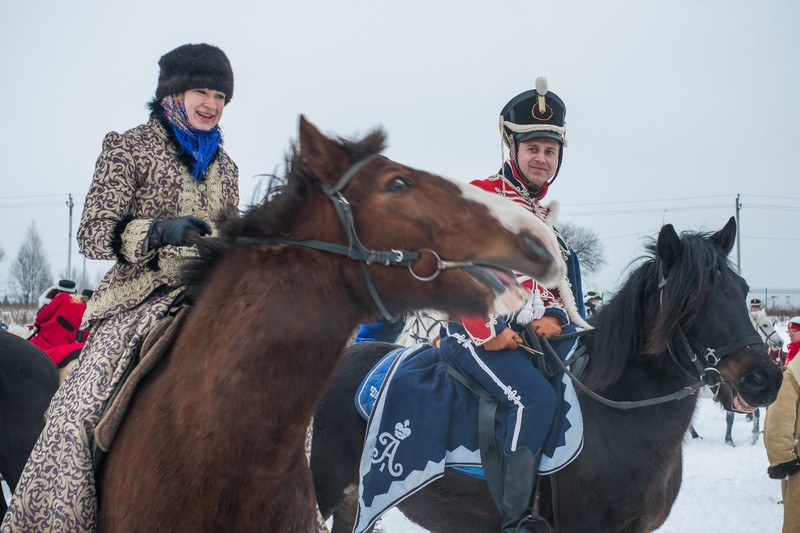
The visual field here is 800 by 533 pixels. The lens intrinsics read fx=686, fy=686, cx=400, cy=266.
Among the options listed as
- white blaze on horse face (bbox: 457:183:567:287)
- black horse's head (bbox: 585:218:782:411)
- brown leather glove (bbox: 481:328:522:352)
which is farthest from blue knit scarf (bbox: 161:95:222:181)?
black horse's head (bbox: 585:218:782:411)

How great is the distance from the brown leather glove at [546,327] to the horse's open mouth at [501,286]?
216 cm

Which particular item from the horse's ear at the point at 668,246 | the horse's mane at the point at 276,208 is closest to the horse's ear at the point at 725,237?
the horse's ear at the point at 668,246

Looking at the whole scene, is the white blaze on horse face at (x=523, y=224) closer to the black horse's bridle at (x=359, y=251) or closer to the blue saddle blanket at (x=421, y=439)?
the black horse's bridle at (x=359, y=251)

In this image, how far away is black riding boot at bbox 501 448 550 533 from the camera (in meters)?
3.78

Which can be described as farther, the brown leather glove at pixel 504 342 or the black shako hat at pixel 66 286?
the black shako hat at pixel 66 286

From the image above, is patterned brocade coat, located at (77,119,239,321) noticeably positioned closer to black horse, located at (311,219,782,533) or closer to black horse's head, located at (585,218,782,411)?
black horse, located at (311,219,782,533)

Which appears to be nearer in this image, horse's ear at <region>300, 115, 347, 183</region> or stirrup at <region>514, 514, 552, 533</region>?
horse's ear at <region>300, 115, 347, 183</region>

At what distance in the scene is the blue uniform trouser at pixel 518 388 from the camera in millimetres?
3828

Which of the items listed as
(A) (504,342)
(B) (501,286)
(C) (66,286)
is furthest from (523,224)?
(C) (66,286)

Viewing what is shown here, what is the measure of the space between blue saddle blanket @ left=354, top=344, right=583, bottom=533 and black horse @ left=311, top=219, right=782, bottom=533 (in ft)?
0.51

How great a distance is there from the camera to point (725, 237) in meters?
4.15

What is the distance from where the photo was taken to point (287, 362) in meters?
2.04

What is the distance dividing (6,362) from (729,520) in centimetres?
779

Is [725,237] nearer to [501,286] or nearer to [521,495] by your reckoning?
[521,495]
